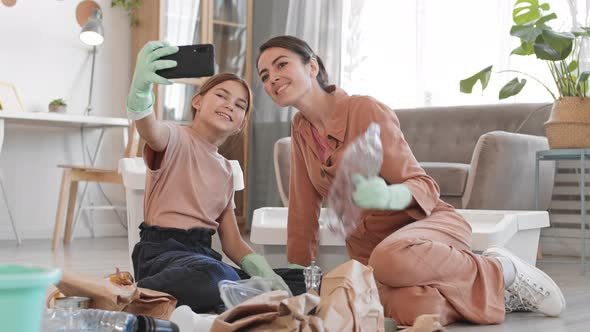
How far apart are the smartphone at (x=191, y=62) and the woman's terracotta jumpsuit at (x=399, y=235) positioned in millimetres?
268

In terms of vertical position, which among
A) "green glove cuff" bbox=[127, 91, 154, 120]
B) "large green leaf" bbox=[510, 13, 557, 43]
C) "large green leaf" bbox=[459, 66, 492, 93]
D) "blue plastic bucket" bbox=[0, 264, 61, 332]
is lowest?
"blue plastic bucket" bbox=[0, 264, 61, 332]

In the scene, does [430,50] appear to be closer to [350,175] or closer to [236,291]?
[350,175]

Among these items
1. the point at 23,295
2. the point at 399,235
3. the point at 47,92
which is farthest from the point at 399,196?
the point at 47,92

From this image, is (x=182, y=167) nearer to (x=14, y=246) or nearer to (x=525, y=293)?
(x=525, y=293)

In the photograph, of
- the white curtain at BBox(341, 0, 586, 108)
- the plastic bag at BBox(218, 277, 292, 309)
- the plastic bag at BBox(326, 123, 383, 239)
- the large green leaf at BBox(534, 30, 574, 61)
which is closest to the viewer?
the plastic bag at BBox(218, 277, 292, 309)

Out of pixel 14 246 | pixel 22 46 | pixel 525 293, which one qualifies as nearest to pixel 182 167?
pixel 525 293

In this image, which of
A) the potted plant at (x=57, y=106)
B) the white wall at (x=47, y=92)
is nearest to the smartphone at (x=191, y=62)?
the potted plant at (x=57, y=106)

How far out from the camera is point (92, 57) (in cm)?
467

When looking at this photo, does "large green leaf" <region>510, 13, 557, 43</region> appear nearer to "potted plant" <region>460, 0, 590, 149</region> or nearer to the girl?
"potted plant" <region>460, 0, 590, 149</region>

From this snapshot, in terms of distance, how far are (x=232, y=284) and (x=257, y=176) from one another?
3542 millimetres

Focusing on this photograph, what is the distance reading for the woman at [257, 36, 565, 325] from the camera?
5.34ft

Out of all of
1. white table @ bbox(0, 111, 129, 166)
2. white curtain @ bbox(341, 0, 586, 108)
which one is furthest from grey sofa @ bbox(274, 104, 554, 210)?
white table @ bbox(0, 111, 129, 166)

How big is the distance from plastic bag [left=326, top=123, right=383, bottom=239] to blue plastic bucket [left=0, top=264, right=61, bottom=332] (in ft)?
2.91

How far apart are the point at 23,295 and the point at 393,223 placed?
1220 millimetres
